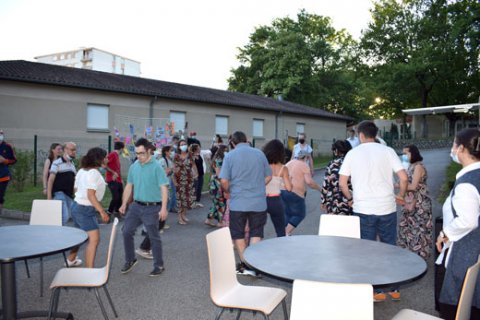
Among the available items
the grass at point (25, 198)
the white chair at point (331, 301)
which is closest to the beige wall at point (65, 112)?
the grass at point (25, 198)

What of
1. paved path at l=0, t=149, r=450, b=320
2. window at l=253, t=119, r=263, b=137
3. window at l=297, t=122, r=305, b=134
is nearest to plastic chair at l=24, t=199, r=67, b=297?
paved path at l=0, t=149, r=450, b=320

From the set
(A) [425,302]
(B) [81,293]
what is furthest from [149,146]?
(A) [425,302]

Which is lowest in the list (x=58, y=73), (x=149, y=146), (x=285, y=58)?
(x=149, y=146)

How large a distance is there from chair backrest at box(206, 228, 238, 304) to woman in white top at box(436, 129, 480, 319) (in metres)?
1.73

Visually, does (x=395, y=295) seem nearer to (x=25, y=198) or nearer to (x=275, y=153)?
(x=275, y=153)

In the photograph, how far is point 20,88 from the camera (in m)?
17.5

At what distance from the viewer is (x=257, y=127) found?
28.8m

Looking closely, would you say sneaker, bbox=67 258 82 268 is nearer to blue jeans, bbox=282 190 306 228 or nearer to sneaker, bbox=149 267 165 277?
sneaker, bbox=149 267 165 277

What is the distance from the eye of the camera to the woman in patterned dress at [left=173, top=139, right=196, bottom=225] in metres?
9.15

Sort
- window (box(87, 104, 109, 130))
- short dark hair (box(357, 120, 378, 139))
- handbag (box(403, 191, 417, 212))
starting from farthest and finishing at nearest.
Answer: window (box(87, 104, 109, 130))
handbag (box(403, 191, 417, 212))
short dark hair (box(357, 120, 378, 139))

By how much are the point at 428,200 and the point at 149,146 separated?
3.90m

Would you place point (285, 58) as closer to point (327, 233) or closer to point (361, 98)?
point (361, 98)

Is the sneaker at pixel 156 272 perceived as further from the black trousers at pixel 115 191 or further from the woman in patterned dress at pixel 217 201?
the black trousers at pixel 115 191

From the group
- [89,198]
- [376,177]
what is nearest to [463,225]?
[376,177]
